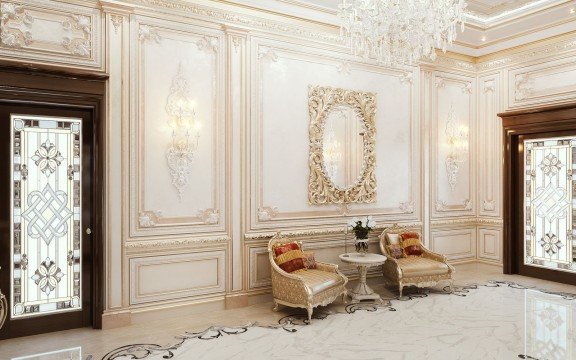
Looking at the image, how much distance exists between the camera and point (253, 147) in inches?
201

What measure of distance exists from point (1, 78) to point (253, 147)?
2507 mm

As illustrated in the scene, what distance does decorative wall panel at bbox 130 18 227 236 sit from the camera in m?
4.50

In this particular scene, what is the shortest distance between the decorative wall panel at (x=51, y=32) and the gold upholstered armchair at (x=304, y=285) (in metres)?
2.75

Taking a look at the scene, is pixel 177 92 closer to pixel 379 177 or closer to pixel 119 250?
pixel 119 250

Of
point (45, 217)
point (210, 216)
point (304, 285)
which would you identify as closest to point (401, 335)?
point (304, 285)

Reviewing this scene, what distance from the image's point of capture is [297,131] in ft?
17.8

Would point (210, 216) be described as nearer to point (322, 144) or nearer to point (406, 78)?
point (322, 144)

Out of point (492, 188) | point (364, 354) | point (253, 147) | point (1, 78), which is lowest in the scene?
point (364, 354)

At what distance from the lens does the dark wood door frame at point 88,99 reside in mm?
3959

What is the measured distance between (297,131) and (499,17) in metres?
3.24

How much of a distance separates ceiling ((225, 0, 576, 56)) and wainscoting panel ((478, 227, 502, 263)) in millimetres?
2851

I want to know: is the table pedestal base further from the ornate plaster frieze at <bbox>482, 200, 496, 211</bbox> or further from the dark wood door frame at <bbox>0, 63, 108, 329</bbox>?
the ornate plaster frieze at <bbox>482, 200, 496, 211</bbox>

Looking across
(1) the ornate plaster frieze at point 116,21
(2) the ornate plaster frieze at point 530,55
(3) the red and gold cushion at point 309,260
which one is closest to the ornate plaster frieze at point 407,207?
(3) the red and gold cushion at point 309,260

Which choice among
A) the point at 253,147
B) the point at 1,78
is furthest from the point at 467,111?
the point at 1,78
